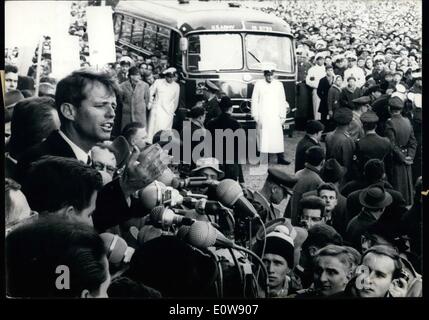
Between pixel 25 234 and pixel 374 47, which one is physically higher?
pixel 374 47

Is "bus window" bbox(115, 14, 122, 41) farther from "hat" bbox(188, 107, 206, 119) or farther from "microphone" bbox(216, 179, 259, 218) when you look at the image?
"microphone" bbox(216, 179, 259, 218)

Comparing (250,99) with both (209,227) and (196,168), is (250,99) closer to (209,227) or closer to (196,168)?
(196,168)

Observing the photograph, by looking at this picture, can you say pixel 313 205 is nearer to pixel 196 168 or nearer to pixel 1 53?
pixel 196 168

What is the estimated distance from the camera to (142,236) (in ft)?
14.2

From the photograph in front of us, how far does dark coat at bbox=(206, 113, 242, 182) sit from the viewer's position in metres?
4.36

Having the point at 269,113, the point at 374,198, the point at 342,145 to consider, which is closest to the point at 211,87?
the point at 269,113

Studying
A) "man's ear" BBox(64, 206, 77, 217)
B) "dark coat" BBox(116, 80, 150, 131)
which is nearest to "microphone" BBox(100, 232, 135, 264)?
"man's ear" BBox(64, 206, 77, 217)

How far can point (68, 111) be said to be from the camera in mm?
4367

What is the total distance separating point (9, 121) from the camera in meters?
4.39

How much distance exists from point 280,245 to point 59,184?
64.3 inches

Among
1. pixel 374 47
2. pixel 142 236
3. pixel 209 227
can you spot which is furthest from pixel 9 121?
pixel 374 47

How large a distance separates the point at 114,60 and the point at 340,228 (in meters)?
2.02
